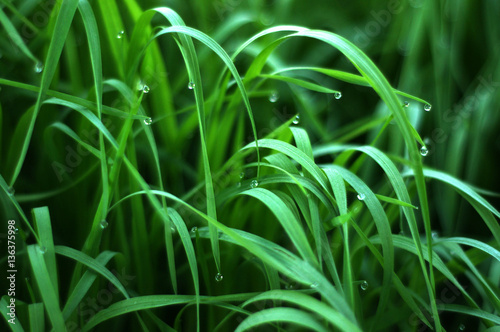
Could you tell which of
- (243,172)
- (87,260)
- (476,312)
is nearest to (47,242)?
(87,260)

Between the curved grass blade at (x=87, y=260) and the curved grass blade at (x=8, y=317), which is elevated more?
the curved grass blade at (x=87, y=260)

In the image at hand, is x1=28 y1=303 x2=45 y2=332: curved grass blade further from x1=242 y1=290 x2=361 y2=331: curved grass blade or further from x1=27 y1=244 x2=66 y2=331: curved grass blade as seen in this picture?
x1=242 y1=290 x2=361 y2=331: curved grass blade

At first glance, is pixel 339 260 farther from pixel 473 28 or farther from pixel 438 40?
pixel 473 28

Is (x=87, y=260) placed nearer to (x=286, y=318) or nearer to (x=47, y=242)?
(x=47, y=242)

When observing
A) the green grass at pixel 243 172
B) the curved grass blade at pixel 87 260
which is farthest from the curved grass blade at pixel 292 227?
the curved grass blade at pixel 87 260

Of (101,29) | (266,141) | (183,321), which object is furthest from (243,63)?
(183,321)

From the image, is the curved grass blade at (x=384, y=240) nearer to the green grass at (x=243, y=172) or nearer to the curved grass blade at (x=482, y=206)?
the green grass at (x=243, y=172)

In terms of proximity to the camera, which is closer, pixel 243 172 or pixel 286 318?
pixel 286 318

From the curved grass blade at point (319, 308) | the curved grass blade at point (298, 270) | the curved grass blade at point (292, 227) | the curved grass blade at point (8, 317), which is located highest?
the curved grass blade at point (292, 227)
